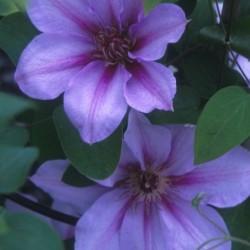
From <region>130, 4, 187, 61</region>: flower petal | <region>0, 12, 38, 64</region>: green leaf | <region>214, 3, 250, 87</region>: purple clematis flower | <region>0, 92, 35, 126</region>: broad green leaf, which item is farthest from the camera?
<region>214, 3, 250, 87</region>: purple clematis flower

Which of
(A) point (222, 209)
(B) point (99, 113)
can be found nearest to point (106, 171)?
(B) point (99, 113)

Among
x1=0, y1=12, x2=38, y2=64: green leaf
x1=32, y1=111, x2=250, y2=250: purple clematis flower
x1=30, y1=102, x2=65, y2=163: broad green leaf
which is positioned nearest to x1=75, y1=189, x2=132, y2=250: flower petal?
x1=32, y1=111, x2=250, y2=250: purple clematis flower

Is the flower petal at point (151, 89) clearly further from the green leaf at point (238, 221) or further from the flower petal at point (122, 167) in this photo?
the green leaf at point (238, 221)

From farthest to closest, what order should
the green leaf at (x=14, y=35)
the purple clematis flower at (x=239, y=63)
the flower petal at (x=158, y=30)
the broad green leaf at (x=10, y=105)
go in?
1. the purple clematis flower at (x=239, y=63)
2. the green leaf at (x=14, y=35)
3. the flower petal at (x=158, y=30)
4. the broad green leaf at (x=10, y=105)

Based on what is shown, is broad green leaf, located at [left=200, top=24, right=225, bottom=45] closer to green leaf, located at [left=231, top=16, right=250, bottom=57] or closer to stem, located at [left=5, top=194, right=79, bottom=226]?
green leaf, located at [left=231, top=16, right=250, bottom=57]

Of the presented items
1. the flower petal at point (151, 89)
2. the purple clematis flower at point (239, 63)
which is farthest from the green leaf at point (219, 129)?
the purple clematis flower at point (239, 63)

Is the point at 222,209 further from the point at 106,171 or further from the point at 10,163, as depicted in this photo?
the point at 10,163
